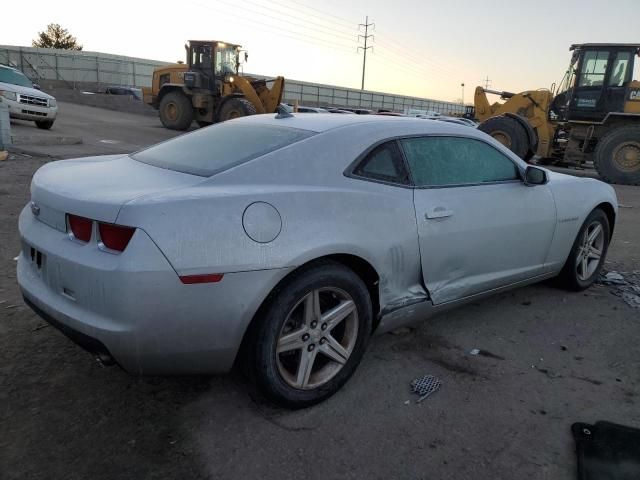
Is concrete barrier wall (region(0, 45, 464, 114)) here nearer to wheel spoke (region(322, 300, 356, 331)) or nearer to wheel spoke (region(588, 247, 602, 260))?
wheel spoke (region(588, 247, 602, 260))

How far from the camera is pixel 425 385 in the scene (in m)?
2.90

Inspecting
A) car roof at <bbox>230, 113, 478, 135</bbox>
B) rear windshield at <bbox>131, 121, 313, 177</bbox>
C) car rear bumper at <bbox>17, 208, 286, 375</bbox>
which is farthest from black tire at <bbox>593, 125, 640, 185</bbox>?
car rear bumper at <bbox>17, 208, 286, 375</bbox>

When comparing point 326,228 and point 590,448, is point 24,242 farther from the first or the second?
point 590,448

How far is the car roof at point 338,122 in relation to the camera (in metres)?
3.08

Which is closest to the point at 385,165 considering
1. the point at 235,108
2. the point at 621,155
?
the point at 621,155

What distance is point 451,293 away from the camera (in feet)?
10.7

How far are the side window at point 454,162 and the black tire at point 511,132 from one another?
10.6m

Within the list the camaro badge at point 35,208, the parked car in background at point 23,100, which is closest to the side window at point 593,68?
the camaro badge at point 35,208

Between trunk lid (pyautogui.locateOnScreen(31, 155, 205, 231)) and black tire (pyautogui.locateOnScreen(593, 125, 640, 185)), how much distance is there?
12.8 metres

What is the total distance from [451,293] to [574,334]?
1.09 m

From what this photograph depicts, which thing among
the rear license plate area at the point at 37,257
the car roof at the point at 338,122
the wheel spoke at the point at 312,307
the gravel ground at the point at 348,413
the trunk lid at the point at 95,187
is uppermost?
the car roof at the point at 338,122

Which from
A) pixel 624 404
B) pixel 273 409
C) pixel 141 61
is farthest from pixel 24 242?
pixel 141 61

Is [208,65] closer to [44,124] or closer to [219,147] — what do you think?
[44,124]

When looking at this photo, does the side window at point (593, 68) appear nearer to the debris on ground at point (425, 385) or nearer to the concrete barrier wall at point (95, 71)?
the debris on ground at point (425, 385)
